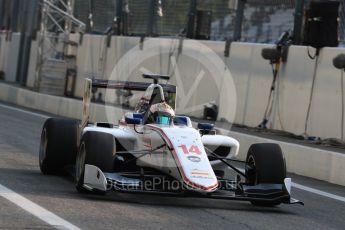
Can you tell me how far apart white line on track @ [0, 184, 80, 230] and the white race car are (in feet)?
2.54

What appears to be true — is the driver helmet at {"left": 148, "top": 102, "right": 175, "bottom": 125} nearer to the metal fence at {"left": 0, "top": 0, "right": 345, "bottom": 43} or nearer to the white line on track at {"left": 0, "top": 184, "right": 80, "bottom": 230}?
the white line on track at {"left": 0, "top": 184, "right": 80, "bottom": 230}

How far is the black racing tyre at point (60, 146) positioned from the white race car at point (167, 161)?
10.9 inches

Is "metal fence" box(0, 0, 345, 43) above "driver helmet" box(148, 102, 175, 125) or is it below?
above

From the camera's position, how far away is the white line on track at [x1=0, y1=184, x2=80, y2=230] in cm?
813

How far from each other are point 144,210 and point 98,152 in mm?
947

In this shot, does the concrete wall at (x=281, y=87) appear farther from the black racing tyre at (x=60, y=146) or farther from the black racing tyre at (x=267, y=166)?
the black racing tyre at (x=267, y=166)

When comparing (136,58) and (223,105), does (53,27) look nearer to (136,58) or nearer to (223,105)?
(136,58)

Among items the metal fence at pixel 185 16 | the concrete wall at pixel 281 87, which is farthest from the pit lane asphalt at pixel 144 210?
the metal fence at pixel 185 16

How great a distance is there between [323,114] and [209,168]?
907 centimetres

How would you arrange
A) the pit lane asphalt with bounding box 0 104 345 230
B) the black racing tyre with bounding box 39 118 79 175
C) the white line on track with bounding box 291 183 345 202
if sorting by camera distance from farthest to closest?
the white line on track with bounding box 291 183 345 202, the black racing tyre with bounding box 39 118 79 175, the pit lane asphalt with bounding box 0 104 345 230

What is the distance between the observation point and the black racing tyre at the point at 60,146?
11.7 meters

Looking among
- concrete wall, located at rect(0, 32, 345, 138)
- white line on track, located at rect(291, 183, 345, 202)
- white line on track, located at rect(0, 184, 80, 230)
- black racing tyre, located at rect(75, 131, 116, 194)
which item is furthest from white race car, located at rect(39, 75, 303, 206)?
concrete wall, located at rect(0, 32, 345, 138)

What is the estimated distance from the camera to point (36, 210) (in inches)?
348

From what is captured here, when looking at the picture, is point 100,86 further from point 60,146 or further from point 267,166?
point 267,166
